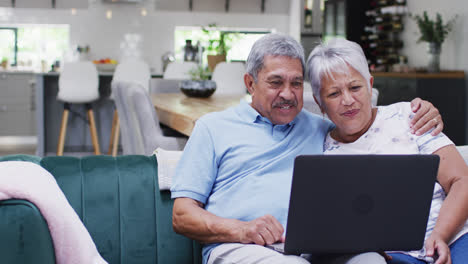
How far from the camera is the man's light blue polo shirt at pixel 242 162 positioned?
155 centimetres

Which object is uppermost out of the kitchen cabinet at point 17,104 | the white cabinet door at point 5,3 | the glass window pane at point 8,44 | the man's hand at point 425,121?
the white cabinet door at point 5,3

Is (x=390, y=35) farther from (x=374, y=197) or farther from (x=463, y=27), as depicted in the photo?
(x=374, y=197)

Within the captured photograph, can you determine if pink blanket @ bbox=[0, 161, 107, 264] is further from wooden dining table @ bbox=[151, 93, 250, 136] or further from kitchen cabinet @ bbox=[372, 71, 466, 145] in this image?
kitchen cabinet @ bbox=[372, 71, 466, 145]

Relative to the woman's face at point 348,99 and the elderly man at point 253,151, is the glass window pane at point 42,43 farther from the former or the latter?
the woman's face at point 348,99

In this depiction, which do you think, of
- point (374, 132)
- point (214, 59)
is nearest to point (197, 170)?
point (374, 132)

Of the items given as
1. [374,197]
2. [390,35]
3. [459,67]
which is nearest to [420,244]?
[374,197]

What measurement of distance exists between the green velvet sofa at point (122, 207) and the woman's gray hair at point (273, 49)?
19.9 inches

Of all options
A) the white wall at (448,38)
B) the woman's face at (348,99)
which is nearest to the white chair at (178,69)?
the white wall at (448,38)

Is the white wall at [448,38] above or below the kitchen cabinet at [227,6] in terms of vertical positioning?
below

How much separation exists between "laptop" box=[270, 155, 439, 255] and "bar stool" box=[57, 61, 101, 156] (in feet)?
16.4

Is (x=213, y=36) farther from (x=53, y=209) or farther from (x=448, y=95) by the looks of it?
(x=53, y=209)

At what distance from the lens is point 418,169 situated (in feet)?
4.14

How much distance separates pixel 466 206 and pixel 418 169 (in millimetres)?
280

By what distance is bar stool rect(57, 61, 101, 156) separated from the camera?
231 inches
